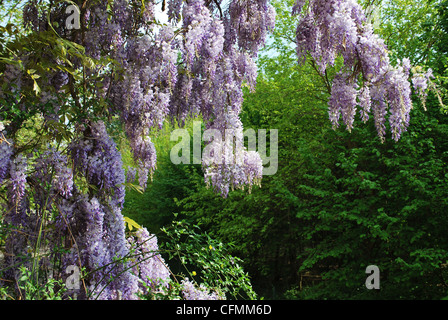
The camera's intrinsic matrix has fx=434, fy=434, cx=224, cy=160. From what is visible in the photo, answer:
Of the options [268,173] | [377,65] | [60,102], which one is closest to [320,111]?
[268,173]

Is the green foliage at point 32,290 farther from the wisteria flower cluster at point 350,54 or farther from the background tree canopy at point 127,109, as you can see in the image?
the wisteria flower cluster at point 350,54

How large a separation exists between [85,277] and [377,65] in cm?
249

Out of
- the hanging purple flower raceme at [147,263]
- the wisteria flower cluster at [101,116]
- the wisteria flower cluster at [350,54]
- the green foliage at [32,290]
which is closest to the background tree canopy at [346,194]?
the wisteria flower cluster at [350,54]

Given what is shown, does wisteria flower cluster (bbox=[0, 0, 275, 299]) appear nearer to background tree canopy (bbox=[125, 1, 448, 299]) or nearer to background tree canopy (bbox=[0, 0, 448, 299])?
background tree canopy (bbox=[0, 0, 448, 299])

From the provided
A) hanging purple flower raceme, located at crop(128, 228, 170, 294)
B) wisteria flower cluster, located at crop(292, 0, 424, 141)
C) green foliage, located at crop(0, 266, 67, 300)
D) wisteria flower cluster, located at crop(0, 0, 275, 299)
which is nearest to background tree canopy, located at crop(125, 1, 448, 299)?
wisteria flower cluster, located at crop(292, 0, 424, 141)

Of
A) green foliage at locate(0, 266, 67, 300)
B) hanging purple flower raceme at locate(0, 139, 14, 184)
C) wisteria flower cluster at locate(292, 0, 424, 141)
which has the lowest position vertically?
green foliage at locate(0, 266, 67, 300)

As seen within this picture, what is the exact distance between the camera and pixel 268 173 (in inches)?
330

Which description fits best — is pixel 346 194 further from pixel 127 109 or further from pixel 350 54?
pixel 127 109

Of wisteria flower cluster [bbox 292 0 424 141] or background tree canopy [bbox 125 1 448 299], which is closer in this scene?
wisteria flower cluster [bbox 292 0 424 141]

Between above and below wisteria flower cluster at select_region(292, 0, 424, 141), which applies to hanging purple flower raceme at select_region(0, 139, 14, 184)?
below

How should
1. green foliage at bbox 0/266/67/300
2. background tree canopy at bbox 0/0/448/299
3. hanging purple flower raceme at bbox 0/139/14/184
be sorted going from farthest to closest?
background tree canopy at bbox 0/0/448/299 < hanging purple flower raceme at bbox 0/139/14/184 < green foliage at bbox 0/266/67/300

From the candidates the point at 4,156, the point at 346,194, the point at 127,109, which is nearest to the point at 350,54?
the point at 127,109

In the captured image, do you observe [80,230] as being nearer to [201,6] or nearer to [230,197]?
[201,6]

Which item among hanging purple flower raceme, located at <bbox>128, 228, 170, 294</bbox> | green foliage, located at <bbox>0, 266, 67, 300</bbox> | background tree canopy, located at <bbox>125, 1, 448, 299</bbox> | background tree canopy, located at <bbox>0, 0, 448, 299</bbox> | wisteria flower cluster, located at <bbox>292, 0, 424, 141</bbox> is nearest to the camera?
green foliage, located at <bbox>0, 266, 67, 300</bbox>
